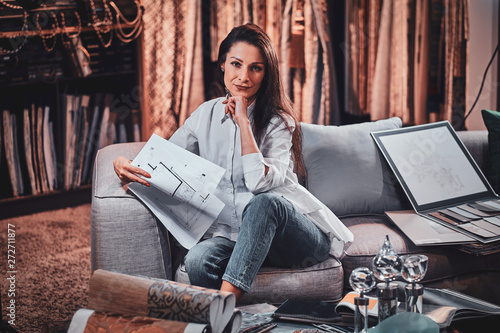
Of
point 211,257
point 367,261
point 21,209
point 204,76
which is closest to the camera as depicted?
point 211,257

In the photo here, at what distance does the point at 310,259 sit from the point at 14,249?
1.55 metres

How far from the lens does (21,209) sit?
3.14 m

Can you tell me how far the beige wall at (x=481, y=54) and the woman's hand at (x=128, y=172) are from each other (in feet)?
6.02

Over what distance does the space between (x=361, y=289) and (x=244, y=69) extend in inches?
33.4

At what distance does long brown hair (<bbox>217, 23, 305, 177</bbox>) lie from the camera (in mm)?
1863

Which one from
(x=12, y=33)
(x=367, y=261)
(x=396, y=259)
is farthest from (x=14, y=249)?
(x=396, y=259)

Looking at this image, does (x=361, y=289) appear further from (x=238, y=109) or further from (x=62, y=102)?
(x=62, y=102)

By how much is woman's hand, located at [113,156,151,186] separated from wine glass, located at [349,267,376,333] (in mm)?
726

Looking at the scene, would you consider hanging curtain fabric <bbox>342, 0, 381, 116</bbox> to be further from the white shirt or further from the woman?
the white shirt

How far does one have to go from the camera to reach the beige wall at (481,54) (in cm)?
286

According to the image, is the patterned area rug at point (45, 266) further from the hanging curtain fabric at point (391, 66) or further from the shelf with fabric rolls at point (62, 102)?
the hanging curtain fabric at point (391, 66)

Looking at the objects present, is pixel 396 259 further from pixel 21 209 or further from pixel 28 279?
pixel 21 209

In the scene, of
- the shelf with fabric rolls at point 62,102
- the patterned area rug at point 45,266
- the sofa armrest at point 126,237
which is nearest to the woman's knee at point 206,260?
the sofa armrest at point 126,237

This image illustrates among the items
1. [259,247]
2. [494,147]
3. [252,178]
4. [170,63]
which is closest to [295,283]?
[259,247]
